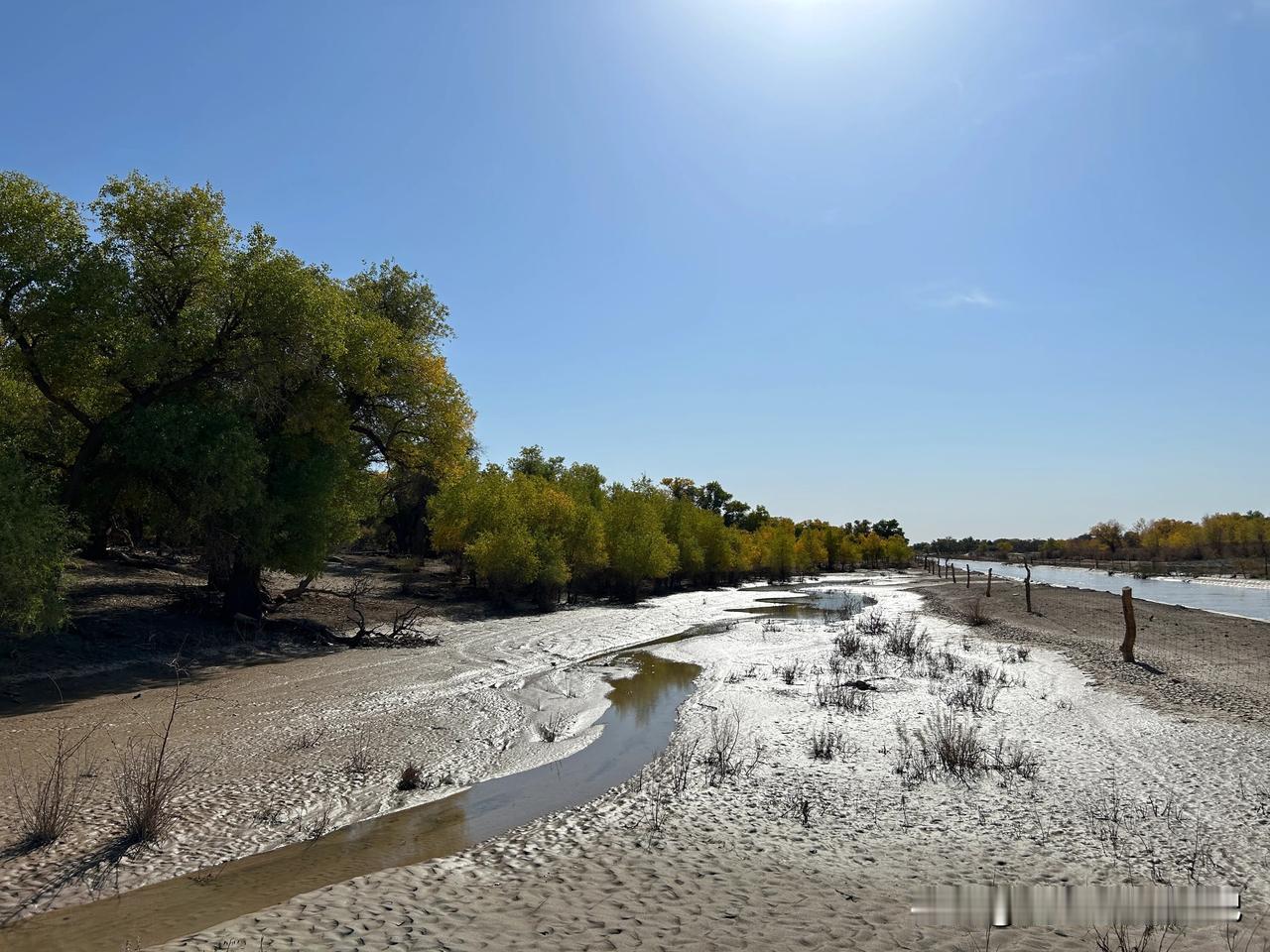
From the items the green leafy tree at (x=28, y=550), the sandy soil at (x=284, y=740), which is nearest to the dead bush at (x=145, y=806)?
the sandy soil at (x=284, y=740)

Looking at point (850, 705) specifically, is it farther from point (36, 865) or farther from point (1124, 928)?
point (36, 865)

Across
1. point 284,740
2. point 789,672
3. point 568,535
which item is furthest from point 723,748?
point 568,535

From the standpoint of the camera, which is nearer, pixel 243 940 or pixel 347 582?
pixel 243 940

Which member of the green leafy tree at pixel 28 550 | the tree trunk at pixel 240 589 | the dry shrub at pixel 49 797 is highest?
the green leafy tree at pixel 28 550

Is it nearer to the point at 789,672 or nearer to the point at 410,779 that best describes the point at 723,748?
the point at 410,779

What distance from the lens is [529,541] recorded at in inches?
1642

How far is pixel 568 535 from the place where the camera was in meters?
51.7

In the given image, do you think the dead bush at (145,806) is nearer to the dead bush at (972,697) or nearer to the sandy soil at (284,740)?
the sandy soil at (284,740)

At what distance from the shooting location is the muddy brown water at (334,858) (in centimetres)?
618

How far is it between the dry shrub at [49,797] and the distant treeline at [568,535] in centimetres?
2111

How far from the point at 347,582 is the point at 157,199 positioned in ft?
90.4

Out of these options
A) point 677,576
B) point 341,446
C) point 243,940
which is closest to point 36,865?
point 243,940

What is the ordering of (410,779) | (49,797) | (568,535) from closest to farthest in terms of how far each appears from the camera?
1. (49,797)
2. (410,779)
3. (568,535)

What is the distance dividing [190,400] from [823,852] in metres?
21.4
